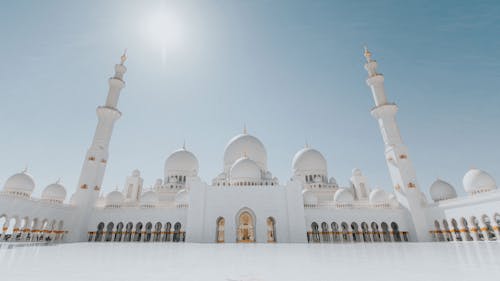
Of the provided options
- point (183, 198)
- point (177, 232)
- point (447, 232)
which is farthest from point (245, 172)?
Result: point (447, 232)

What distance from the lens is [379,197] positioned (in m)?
25.8

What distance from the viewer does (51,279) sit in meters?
4.64

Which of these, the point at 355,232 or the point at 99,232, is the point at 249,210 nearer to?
the point at 355,232

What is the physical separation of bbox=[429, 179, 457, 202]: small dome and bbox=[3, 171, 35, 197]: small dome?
3970 centimetres

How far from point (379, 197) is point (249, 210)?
13.6 metres

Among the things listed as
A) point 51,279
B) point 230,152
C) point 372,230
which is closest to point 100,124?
point 230,152

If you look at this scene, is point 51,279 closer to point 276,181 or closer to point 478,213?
point 276,181

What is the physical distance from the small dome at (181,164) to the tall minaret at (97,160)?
8628 millimetres

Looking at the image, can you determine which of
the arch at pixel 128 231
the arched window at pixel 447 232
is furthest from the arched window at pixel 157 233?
the arched window at pixel 447 232

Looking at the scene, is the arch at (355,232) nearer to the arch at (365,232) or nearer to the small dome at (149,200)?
the arch at (365,232)

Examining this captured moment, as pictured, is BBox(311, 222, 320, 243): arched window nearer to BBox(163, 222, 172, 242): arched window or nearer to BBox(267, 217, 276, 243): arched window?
BBox(267, 217, 276, 243): arched window

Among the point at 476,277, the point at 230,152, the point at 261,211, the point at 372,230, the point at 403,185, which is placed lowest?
the point at 476,277

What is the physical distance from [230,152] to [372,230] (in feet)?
55.1

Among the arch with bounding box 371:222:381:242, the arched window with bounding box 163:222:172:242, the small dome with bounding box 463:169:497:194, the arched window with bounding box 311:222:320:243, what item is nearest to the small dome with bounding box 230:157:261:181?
the arched window with bounding box 311:222:320:243
